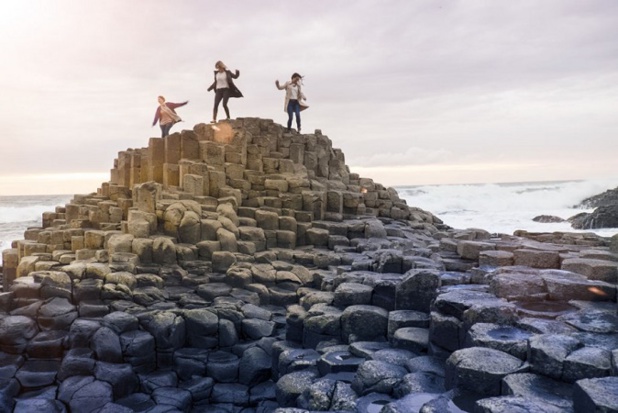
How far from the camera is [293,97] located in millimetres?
15250

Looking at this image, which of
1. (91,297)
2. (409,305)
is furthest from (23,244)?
(409,305)

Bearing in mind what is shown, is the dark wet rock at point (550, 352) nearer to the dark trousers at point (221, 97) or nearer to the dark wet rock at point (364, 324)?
the dark wet rock at point (364, 324)

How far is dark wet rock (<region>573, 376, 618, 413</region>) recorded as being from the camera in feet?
9.84

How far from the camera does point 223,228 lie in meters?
11.3

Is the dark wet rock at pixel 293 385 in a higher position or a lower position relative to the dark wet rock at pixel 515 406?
lower

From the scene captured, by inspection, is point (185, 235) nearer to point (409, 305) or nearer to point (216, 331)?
point (216, 331)

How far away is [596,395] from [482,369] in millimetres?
1167

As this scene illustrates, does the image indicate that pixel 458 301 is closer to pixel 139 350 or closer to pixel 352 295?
pixel 352 295

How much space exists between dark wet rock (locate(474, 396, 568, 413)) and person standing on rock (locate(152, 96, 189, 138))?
13.4 metres

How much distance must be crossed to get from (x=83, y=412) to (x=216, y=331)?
8.25 feet

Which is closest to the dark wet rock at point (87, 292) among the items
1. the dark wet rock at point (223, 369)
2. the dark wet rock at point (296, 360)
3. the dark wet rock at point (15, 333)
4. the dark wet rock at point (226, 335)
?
the dark wet rock at point (15, 333)

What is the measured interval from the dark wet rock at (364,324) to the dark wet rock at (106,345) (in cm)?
408

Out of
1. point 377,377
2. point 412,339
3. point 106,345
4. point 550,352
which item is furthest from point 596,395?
point 106,345

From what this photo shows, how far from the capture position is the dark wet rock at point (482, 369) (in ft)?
13.6
